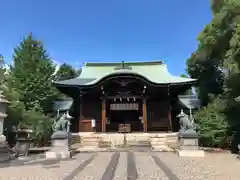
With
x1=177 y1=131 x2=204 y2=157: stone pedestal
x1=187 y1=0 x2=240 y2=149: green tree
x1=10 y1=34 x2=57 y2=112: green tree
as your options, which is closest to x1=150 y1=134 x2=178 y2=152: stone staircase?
x1=187 y1=0 x2=240 y2=149: green tree

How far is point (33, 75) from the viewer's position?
58.3 feet

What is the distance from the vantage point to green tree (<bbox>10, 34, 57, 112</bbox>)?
1705 centimetres

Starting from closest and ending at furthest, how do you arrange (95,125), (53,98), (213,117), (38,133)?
1. (213,117)
2. (38,133)
3. (95,125)
4. (53,98)

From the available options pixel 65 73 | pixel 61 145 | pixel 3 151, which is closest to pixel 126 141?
pixel 61 145

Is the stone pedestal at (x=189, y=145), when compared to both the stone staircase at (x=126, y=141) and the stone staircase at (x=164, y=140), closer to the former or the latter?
the stone staircase at (x=126, y=141)

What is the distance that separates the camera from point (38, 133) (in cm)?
1410

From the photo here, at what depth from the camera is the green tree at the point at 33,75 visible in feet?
55.9

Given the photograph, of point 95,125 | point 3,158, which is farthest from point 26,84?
point 3,158

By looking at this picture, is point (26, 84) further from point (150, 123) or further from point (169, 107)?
point (169, 107)

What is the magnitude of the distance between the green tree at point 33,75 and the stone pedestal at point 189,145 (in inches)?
468

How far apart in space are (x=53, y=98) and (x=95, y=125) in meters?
5.15

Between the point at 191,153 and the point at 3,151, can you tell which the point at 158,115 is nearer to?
the point at 191,153

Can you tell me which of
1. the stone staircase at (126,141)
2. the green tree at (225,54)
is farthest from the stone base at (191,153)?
the green tree at (225,54)

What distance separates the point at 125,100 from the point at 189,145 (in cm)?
840
